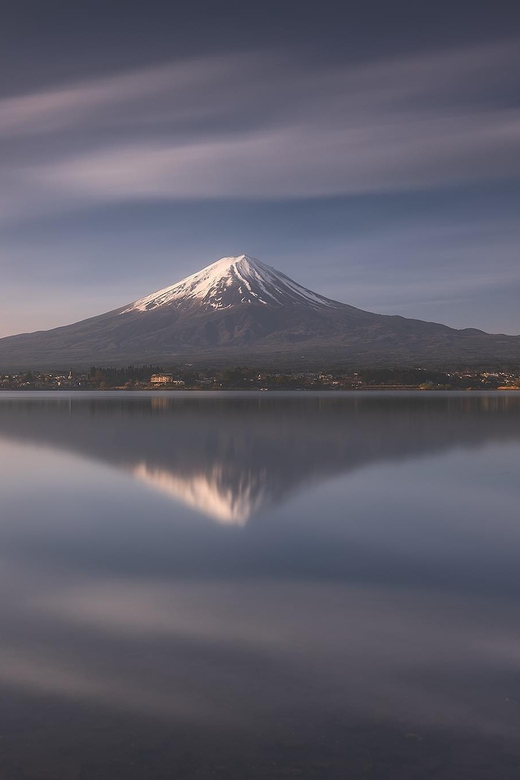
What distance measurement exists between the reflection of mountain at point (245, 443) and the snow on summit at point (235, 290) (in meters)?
137

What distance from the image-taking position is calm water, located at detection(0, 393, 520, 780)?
334 centimetres

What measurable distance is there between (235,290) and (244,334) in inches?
907

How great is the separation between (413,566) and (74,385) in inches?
3319

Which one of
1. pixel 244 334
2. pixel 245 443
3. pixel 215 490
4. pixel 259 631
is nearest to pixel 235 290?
pixel 244 334

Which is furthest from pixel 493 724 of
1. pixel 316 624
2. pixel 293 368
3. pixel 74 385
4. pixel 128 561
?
pixel 293 368

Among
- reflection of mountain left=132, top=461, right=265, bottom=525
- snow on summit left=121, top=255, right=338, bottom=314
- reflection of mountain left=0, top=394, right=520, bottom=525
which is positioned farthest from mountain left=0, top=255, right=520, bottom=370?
reflection of mountain left=132, top=461, right=265, bottom=525

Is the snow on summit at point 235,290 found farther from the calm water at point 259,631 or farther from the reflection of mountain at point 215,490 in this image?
the calm water at point 259,631

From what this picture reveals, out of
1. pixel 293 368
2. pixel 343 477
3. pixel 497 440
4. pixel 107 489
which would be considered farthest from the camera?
pixel 293 368

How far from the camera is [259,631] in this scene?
4.81 m

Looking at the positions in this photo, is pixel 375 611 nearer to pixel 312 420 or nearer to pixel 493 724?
pixel 493 724

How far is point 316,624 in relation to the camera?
4969 millimetres

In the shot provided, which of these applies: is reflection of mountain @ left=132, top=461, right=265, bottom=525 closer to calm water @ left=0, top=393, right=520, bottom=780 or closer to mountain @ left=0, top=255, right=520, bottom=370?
calm water @ left=0, top=393, right=520, bottom=780

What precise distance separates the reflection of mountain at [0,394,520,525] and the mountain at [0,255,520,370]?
81561mm

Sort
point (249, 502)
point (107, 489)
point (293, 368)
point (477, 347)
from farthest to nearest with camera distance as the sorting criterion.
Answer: point (477, 347) → point (293, 368) → point (107, 489) → point (249, 502)
